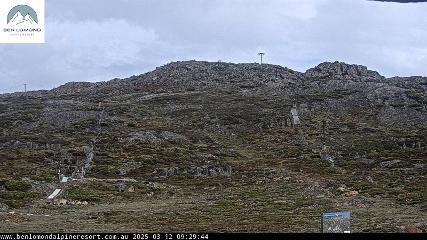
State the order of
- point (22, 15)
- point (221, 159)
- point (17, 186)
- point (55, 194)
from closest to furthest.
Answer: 1. point (22, 15)
2. point (55, 194)
3. point (17, 186)
4. point (221, 159)

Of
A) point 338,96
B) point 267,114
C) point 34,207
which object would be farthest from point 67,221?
point 338,96

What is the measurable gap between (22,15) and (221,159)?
5061 centimetres

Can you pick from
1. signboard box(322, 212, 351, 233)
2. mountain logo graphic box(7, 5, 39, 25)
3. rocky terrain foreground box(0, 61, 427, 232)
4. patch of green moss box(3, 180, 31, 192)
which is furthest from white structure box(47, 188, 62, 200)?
signboard box(322, 212, 351, 233)

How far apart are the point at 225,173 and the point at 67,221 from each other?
29733mm

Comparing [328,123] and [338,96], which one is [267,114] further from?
[338,96]

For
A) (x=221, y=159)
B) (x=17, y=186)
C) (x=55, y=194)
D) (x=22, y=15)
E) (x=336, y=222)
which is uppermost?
(x=22, y=15)

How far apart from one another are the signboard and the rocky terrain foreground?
25.1 ft

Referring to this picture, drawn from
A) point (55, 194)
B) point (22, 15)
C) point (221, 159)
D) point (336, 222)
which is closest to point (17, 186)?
point (55, 194)

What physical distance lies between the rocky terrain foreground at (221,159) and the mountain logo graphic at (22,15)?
34.6 feet

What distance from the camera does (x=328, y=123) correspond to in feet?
309

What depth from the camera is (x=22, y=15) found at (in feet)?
57.5

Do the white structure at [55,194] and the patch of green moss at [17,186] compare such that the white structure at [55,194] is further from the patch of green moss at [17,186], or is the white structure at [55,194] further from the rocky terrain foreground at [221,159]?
the patch of green moss at [17,186]

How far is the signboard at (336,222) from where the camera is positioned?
635 inches

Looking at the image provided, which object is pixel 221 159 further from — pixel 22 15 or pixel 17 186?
pixel 22 15
